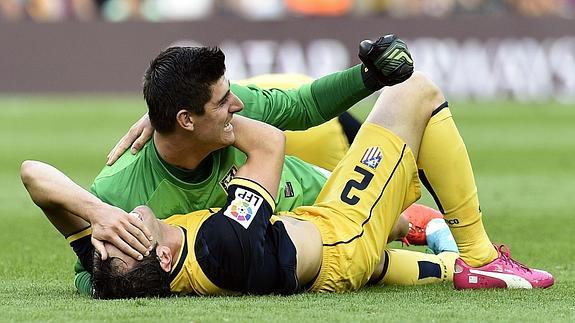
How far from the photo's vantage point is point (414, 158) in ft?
18.8

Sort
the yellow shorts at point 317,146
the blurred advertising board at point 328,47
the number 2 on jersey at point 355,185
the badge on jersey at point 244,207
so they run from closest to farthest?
the badge on jersey at point 244,207 → the number 2 on jersey at point 355,185 → the yellow shorts at point 317,146 → the blurred advertising board at point 328,47

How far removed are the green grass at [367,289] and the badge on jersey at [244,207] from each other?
34 centimetres

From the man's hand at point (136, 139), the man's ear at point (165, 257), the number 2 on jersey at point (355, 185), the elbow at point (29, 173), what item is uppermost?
the man's hand at point (136, 139)

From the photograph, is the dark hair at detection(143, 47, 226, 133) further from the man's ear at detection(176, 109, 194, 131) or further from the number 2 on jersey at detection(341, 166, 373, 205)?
the number 2 on jersey at detection(341, 166, 373, 205)

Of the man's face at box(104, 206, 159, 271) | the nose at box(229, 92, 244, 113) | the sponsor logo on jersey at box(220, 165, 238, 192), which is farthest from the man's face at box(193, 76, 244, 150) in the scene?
the man's face at box(104, 206, 159, 271)

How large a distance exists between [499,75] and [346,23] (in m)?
2.67

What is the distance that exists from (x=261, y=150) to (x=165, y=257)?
635 mm

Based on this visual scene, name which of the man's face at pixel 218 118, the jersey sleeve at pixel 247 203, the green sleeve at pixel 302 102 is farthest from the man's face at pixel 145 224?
the green sleeve at pixel 302 102

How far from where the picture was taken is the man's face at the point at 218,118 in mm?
5199

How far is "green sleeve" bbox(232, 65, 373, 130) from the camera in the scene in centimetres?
573

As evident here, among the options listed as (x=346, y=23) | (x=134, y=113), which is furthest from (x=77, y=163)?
(x=346, y=23)

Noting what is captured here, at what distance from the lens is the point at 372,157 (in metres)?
5.70

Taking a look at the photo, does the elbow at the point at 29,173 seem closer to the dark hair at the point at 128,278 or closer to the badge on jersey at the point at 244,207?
the dark hair at the point at 128,278

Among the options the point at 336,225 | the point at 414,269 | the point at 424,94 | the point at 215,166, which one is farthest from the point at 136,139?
the point at 414,269
